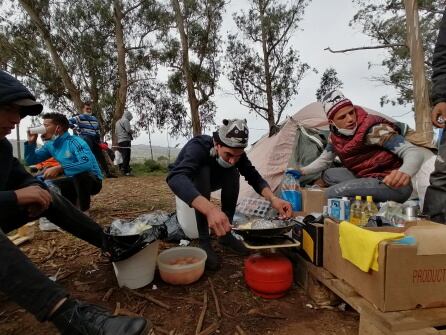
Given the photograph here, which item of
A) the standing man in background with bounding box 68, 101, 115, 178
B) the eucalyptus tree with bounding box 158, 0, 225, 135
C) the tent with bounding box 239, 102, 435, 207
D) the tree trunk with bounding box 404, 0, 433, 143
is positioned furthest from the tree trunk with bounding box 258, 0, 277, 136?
the tent with bounding box 239, 102, 435, 207

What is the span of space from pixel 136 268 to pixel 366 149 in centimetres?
195

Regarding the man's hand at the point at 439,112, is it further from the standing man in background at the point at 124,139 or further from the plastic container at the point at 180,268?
the standing man in background at the point at 124,139

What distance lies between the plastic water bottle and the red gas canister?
115 cm

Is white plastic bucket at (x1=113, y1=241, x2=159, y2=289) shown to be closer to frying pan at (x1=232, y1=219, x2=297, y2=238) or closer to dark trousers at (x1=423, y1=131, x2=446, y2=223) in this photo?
frying pan at (x1=232, y1=219, x2=297, y2=238)

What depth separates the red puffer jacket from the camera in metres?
2.46

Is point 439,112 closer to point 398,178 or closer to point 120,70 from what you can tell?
point 398,178

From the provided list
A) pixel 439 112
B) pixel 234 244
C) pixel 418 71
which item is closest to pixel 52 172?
pixel 234 244

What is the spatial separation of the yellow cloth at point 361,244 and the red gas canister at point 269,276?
36 cm

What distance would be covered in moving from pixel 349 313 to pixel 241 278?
68 cm

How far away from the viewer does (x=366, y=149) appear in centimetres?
253

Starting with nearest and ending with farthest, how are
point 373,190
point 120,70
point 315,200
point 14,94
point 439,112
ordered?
1. point 14,94
2. point 439,112
3. point 373,190
4. point 315,200
5. point 120,70

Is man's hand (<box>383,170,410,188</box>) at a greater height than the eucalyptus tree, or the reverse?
the eucalyptus tree

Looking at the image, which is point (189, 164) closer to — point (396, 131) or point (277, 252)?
point (277, 252)

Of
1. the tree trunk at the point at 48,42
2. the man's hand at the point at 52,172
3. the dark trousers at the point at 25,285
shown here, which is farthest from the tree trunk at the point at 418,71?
the tree trunk at the point at 48,42
